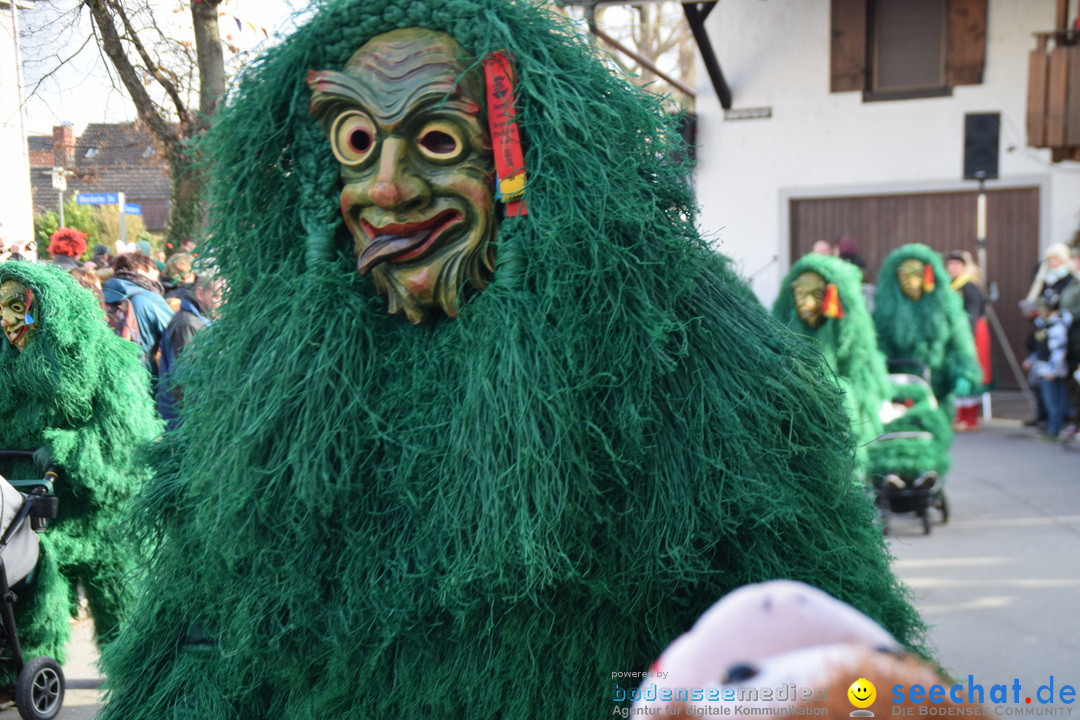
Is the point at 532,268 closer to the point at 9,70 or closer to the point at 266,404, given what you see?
the point at 266,404

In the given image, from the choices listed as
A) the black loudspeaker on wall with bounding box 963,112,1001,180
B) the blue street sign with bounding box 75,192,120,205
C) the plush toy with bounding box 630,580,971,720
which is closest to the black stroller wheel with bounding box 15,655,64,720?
the plush toy with bounding box 630,580,971,720

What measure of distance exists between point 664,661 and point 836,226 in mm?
12025

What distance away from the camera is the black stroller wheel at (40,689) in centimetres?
352

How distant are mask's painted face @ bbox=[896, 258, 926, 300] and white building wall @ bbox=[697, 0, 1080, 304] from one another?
484 centimetres

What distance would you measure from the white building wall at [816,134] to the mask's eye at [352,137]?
31.4 ft

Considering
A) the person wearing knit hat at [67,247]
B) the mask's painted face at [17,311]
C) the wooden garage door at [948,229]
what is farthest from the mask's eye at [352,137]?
the wooden garage door at [948,229]

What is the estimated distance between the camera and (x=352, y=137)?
2.02m

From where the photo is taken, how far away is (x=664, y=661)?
82 centimetres

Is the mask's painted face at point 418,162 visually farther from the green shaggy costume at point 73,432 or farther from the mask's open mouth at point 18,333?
the mask's open mouth at point 18,333

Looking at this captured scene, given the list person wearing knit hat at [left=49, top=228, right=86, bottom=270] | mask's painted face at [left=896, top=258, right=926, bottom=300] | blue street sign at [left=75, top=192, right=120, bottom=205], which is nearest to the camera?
person wearing knit hat at [left=49, top=228, right=86, bottom=270]

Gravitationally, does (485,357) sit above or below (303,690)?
above

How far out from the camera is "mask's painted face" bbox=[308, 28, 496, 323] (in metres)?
1.94

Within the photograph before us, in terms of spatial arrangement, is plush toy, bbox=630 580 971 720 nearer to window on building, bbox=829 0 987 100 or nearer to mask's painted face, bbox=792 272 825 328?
mask's painted face, bbox=792 272 825 328

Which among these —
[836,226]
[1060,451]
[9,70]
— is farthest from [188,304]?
[836,226]
